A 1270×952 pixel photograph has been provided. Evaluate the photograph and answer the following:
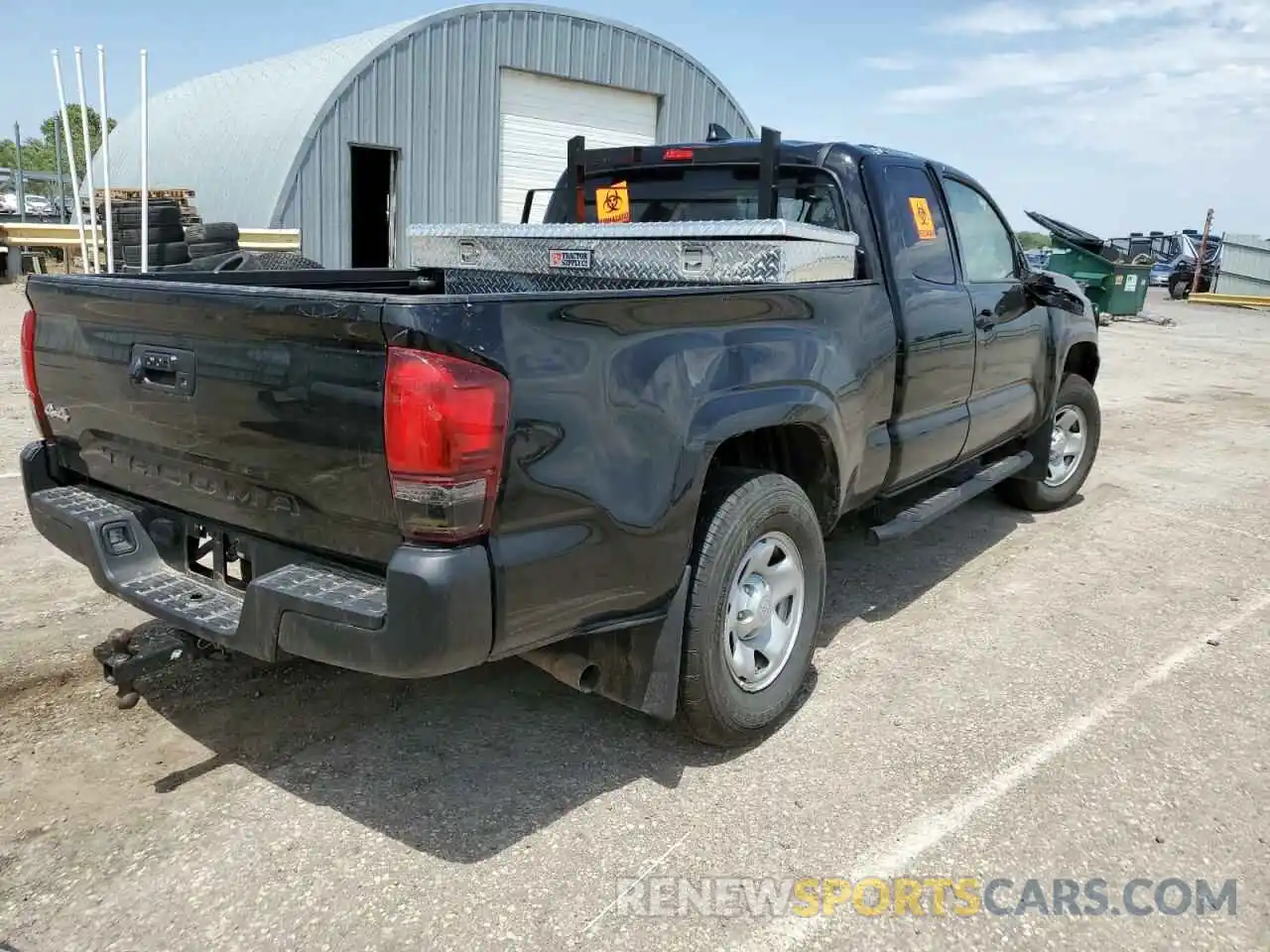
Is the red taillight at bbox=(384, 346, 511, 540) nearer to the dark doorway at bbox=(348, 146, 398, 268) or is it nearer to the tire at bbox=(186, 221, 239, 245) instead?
the tire at bbox=(186, 221, 239, 245)

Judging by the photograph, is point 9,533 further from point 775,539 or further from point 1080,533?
point 1080,533

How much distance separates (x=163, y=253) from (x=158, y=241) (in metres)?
0.23

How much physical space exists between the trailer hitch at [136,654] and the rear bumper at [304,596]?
0.14 meters

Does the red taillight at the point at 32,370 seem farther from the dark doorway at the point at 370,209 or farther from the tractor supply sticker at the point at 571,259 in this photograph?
the dark doorway at the point at 370,209

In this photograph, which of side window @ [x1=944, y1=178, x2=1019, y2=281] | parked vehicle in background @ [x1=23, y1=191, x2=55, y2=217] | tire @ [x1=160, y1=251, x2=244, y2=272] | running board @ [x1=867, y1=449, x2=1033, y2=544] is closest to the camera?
running board @ [x1=867, y1=449, x2=1033, y2=544]

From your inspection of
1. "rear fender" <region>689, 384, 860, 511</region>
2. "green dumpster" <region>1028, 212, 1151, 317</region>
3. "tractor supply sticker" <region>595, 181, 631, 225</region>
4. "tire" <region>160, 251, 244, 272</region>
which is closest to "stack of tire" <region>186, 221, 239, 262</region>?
"tire" <region>160, 251, 244, 272</region>

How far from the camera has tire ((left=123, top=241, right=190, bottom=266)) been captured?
13148 millimetres

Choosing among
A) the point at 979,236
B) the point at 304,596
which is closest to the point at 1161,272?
the point at 979,236

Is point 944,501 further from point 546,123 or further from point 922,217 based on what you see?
point 546,123

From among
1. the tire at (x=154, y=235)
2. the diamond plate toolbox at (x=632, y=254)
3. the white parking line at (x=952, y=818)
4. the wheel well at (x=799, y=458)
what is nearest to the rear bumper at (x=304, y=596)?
the white parking line at (x=952, y=818)

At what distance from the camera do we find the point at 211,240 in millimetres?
13320

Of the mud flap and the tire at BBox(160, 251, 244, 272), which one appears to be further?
the tire at BBox(160, 251, 244, 272)

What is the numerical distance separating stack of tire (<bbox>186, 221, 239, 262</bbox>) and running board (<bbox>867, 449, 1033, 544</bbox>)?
10.9 meters

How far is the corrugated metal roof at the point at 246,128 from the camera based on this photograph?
47.2 ft
